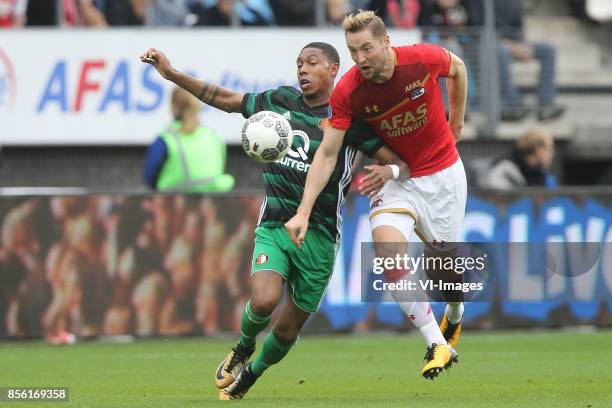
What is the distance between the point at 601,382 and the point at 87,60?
30.8ft

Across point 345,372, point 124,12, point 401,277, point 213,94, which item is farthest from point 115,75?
point 401,277

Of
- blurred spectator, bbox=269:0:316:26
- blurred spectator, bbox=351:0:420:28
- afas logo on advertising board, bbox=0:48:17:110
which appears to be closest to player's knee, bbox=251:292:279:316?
afas logo on advertising board, bbox=0:48:17:110

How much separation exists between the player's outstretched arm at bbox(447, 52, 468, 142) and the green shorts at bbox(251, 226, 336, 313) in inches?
47.6

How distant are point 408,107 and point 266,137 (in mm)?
963

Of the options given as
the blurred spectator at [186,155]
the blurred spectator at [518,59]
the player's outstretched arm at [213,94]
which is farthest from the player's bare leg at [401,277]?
the blurred spectator at [518,59]

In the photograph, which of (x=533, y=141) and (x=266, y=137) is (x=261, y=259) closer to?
(x=266, y=137)

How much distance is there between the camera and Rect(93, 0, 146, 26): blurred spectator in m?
18.1

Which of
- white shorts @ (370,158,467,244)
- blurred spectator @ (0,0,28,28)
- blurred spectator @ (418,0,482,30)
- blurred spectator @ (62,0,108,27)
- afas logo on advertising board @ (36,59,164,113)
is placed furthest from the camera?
blurred spectator @ (418,0,482,30)

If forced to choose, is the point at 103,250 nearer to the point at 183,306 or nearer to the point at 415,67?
the point at 183,306

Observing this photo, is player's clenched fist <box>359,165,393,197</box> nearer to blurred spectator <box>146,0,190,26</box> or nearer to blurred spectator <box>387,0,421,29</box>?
blurred spectator <box>146,0,190,26</box>

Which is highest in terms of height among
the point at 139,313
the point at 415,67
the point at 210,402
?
the point at 415,67

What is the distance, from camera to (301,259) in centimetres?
945

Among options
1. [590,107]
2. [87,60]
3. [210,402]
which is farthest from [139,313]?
[590,107]

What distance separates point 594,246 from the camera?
15273 mm
